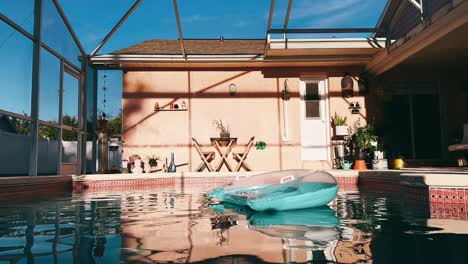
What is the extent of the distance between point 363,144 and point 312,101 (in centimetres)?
201

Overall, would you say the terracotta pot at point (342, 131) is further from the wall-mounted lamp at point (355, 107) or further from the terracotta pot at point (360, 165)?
the terracotta pot at point (360, 165)

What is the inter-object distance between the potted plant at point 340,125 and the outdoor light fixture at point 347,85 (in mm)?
663

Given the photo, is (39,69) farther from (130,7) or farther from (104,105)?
(104,105)

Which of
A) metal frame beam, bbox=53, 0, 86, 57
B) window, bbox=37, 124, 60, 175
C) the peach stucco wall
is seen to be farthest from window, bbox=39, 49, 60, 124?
the peach stucco wall

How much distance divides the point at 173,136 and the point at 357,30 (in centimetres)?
557

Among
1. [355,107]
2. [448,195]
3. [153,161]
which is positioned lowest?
[448,195]

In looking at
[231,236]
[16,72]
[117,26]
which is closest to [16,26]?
[16,72]

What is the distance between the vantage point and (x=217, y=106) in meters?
10.1

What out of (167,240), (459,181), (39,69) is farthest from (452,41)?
(39,69)

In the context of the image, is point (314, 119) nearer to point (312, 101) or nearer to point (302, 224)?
point (312, 101)

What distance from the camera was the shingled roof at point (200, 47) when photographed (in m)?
9.83

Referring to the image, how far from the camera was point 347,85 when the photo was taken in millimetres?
9977

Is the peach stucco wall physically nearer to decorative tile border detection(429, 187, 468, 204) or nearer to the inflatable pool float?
the inflatable pool float

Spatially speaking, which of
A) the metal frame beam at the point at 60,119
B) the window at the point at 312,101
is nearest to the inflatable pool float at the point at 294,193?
the metal frame beam at the point at 60,119
